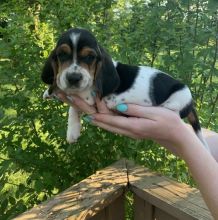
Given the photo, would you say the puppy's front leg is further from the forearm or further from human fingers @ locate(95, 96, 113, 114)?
the forearm

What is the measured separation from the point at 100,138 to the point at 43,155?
45cm

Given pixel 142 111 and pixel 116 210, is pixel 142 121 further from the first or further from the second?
pixel 116 210

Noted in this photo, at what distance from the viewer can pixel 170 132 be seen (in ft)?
7.14

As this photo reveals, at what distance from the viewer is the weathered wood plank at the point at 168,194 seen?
2.21 metres

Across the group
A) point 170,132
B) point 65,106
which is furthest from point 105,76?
point 65,106

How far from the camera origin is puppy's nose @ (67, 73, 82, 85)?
83.4 inches

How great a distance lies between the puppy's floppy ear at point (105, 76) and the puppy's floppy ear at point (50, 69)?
241mm

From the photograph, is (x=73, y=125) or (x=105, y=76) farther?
(x=73, y=125)

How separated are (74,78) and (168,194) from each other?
84cm

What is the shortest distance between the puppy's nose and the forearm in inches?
25.1

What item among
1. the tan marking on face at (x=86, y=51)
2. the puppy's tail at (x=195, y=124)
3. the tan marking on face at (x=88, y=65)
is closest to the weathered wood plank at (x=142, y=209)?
the puppy's tail at (x=195, y=124)

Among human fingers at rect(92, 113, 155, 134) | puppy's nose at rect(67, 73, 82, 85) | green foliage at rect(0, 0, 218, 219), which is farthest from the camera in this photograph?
green foliage at rect(0, 0, 218, 219)

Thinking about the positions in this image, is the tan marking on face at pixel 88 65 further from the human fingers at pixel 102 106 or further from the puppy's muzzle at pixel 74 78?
the human fingers at pixel 102 106

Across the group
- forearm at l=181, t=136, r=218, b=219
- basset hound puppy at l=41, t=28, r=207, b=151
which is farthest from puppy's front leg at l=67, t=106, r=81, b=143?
forearm at l=181, t=136, r=218, b=219
